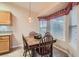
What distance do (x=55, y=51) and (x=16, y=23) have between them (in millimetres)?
624

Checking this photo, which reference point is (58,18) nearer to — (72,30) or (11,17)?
(72,30)

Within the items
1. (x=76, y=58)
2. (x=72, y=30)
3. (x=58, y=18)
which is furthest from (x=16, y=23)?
(x=76, y=58)

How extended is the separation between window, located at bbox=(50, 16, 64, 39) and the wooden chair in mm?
81

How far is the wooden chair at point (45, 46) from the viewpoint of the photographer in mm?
1594

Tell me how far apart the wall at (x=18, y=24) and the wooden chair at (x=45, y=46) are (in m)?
0.17

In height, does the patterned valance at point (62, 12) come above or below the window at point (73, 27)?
above

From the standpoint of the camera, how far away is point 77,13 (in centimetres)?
156

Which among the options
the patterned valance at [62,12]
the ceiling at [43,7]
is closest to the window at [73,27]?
the patterned valance at [62,12]

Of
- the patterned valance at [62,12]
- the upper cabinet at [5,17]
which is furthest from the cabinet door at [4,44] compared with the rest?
the patterned valance at [62,12]

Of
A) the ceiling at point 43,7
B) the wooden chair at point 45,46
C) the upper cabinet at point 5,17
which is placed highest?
the ceiling at point 43,7

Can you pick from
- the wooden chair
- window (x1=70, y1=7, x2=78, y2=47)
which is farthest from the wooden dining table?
window (x1=70, y1=7, x2=78, y2=47)

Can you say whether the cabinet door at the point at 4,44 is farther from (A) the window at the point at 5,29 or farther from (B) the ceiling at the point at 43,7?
(B) the ceiling at the point at 43,7

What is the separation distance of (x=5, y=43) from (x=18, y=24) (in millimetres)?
297

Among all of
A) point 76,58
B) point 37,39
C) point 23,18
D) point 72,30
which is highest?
point 23,18
